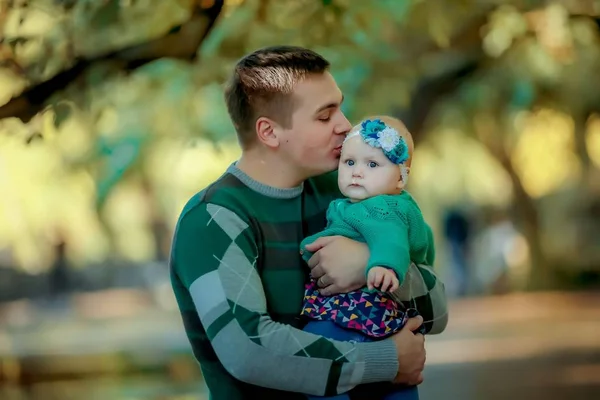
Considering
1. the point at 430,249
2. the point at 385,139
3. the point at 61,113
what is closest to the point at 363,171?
the point at 385,139

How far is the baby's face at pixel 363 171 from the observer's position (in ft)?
5.95

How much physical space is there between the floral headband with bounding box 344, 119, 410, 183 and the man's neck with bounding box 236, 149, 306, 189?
12 cm

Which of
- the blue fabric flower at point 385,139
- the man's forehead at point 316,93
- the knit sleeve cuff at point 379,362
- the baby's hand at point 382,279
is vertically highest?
the man's forehead at point 316,93

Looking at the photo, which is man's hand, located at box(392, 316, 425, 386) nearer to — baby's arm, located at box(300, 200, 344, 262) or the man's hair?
baby's arm, located at box(300, 200, 344, 262)

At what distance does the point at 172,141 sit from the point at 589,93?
3.12 metres

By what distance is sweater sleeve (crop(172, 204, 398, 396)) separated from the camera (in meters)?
1.71

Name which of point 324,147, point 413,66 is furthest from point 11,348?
point 324,147

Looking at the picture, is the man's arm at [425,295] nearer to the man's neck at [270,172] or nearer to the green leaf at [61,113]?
the man's neck at [270,172]

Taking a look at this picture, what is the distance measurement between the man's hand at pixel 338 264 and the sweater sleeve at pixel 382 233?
26 mm

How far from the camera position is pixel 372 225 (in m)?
1.78

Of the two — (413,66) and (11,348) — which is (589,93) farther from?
(11,348)

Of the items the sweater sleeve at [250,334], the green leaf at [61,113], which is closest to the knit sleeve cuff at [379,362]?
the sweater sleeve at [250,334]

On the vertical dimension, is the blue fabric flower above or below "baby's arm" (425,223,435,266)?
above

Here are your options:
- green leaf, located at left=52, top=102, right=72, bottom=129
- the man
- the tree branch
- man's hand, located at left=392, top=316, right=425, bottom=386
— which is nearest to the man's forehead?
→ the man
